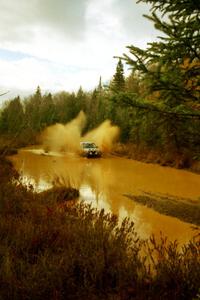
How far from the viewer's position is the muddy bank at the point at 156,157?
3324 centimetres

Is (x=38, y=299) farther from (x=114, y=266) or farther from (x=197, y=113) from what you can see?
(x=197, y=113)

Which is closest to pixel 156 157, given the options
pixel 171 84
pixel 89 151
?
pixel 89 151

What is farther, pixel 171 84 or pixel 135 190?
pixel 135 190

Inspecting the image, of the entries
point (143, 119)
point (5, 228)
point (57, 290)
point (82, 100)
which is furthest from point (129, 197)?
point (82, 100)

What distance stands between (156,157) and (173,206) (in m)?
22.7

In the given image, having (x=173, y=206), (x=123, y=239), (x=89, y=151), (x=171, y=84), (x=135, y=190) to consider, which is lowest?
(x=89, y=151)

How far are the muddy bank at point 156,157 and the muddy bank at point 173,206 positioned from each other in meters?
12.3

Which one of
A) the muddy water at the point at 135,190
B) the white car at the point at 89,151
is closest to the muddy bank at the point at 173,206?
the muddy water at the point at 135,190

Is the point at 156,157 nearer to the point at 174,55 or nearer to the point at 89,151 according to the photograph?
the point at 89,151

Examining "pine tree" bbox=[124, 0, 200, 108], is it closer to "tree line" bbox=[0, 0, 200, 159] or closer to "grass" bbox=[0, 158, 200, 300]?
"tree line" bbox=[0, 0, 200, 159]

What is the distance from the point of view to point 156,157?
38531mm

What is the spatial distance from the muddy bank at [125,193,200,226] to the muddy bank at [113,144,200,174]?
40.3 ft

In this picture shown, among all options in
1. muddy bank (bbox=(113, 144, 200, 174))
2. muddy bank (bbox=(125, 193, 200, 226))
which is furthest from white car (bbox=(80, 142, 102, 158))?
muddy bank (bbox=(125, 193, 200, 226))

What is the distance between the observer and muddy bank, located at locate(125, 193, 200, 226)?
46.4ft
